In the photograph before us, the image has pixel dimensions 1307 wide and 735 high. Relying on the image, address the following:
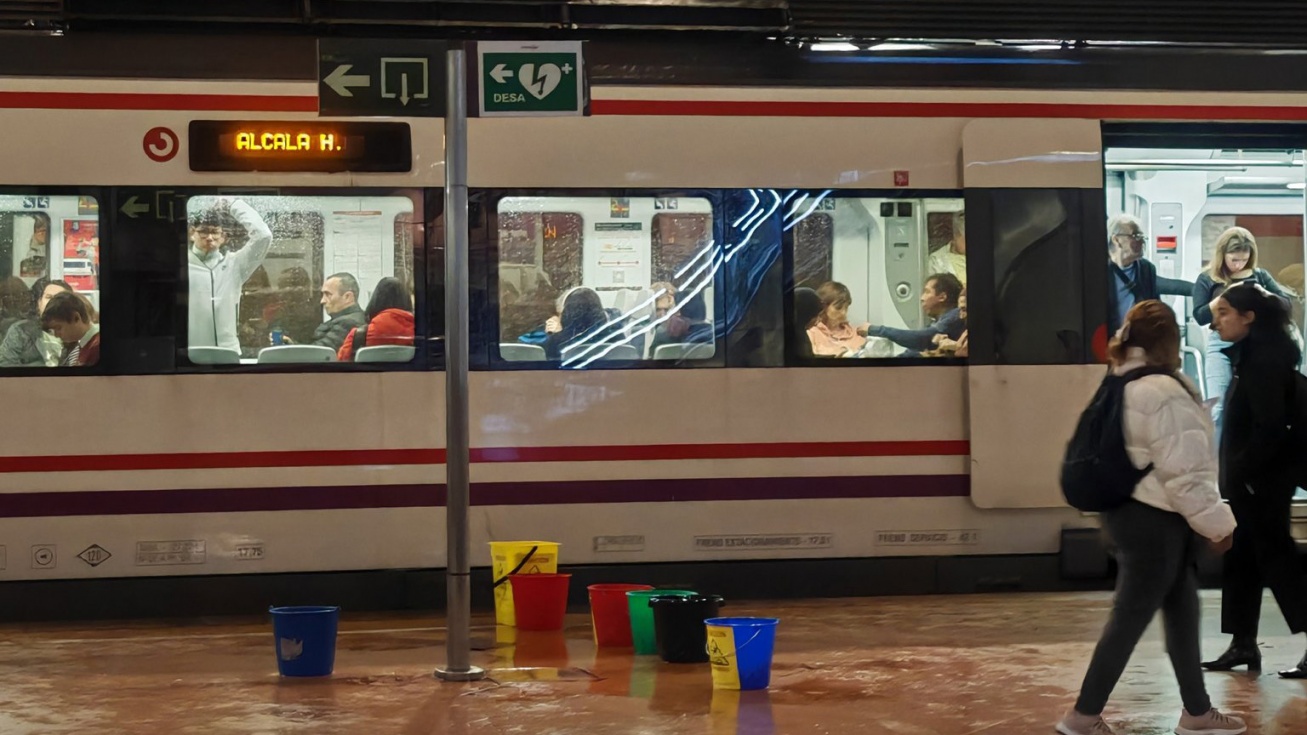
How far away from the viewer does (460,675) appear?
282 inches

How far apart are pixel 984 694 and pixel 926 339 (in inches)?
118

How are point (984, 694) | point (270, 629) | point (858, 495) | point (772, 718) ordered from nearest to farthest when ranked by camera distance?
point (772, 718), point (984, 694), point (270, 629), point (858, 495)

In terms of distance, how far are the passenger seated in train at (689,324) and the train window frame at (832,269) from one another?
47cm

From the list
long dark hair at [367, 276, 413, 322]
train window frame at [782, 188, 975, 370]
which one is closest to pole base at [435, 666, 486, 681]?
long dark hair at [367, 276, 413, 322]

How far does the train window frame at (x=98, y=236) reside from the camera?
8664 mm

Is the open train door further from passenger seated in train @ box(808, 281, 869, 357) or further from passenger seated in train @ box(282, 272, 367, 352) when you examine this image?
passenger seated in train @ box(282, 272, 367, 352)

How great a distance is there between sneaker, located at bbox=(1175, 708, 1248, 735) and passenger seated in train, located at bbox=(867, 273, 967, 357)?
3.65 m

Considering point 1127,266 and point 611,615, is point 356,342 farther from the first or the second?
point 1127,266

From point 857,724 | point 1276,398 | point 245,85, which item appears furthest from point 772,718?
point 245,85

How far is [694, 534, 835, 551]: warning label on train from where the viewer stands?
9164 millimetres

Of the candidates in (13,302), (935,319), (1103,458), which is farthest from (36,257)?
(1103,458)

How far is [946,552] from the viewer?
9.40 meters

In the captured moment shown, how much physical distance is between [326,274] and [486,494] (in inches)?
59.1

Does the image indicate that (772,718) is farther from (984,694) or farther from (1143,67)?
(1143,67)
